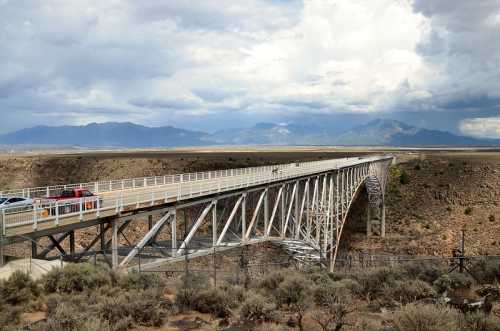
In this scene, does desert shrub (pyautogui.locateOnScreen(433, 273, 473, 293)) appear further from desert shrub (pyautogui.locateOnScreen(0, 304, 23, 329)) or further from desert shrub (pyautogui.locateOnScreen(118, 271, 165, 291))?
desert shrub (pyautogui.locateOnScreen(0, 304, 23, 329))

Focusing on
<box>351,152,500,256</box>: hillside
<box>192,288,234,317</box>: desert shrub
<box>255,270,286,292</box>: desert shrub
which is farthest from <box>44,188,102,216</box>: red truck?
<box>351,152,500,256</box>: hillside

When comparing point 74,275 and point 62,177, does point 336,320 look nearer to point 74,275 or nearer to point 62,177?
point 74,275

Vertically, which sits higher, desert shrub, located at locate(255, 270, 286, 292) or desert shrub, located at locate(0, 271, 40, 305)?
desert shrub, located at locate(0, 271, 40, 305)

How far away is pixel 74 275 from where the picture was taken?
46.0 ft

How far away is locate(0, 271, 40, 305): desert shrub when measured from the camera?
12.2 meters

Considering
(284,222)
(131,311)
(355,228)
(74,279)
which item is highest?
(74,279)

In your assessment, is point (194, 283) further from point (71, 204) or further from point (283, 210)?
point (283, 210)

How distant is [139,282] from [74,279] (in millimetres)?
2268

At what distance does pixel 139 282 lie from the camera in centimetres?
1495

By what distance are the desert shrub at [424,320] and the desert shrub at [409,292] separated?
4.18m

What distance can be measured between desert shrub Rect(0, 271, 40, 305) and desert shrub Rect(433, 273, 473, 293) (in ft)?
45.6

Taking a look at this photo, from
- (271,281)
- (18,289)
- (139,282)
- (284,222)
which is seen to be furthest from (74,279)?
(284,222)

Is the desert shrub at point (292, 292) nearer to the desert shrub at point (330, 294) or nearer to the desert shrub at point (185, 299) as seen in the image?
the desert shrub at point (330, 294)

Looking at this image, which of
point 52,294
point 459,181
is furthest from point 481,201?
point 52,294
